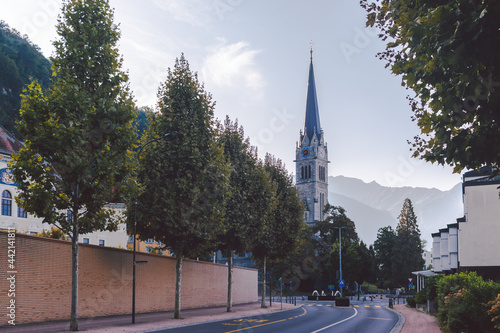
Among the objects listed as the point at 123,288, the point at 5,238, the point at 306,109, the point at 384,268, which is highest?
the point at 306,109

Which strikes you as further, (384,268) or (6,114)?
(384,268)

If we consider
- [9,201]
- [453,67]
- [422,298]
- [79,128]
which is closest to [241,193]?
[422,298]

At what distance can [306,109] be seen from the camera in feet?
484

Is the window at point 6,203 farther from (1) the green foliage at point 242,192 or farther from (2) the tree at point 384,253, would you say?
(2) the tree at point 384,253

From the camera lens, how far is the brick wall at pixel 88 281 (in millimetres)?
22719

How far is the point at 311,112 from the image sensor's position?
14725cm

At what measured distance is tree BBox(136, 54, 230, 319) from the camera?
2925cm

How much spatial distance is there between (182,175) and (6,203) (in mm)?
30372

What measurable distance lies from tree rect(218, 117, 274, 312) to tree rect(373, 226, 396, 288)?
3294 inches

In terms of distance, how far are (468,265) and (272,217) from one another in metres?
18.3

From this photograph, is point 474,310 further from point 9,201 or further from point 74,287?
point 9,201

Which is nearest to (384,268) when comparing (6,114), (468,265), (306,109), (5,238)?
(306,109)

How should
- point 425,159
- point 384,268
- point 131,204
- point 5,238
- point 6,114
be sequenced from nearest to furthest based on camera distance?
1. point 425,159
2. point 5,238
3. point 131,204
4. point 6,114
5. point 384,268

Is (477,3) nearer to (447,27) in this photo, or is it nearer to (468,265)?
Answer: (447,27)
